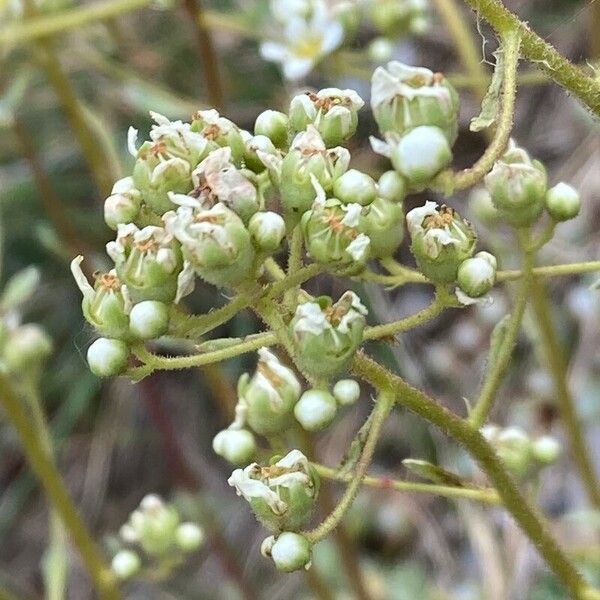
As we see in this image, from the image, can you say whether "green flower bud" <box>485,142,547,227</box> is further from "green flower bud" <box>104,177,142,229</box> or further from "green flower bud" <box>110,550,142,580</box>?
"green flower bud" <box>110,550,142,580</box>

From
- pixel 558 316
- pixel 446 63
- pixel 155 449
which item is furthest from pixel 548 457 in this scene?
pixel 446 63

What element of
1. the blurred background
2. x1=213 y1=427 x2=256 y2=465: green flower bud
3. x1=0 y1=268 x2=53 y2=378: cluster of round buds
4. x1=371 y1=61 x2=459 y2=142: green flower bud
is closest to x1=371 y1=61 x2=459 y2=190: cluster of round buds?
x1=371 y1=61 x2=459 y2=142: green flower bud

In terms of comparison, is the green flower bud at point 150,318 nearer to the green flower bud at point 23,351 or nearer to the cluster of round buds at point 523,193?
the cluster of round buds at point 523,193

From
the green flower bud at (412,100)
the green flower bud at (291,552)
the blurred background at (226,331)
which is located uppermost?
the green flower bud at (412,100)

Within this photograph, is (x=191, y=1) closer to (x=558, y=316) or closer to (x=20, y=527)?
(x=558, y=316)

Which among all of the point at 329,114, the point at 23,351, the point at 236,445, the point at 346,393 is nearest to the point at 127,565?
the point at 23,351

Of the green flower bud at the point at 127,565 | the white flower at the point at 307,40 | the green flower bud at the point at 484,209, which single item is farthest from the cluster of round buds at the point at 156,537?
the white flower at the point at 307,40

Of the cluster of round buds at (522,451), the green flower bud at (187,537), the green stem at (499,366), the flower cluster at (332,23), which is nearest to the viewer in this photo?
the green stem at (499,366)

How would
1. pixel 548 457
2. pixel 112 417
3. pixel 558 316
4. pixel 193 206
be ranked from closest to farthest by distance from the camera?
pixel 193 206 → pixel 548 457 → pixel 558 316 → pixel 112 417
